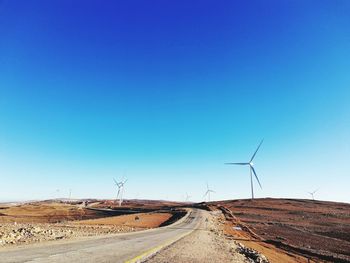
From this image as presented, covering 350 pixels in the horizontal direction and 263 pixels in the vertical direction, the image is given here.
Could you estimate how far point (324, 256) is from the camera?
30.0 meters

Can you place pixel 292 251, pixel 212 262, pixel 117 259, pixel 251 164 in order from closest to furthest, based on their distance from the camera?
1. pixel 117 259
2. pixel 212 262
3. pixel 292 251
4. pixel 251 164

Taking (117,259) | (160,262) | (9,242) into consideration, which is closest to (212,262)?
(160,262)

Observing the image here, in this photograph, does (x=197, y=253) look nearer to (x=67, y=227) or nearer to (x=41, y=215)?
(x=67, y=227)

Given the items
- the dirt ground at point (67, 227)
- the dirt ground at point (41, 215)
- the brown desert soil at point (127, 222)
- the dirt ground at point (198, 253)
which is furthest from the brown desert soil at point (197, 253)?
the dirt ground at point (41, 215)

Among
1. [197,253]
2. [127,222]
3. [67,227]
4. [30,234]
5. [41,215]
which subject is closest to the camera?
[197,253]

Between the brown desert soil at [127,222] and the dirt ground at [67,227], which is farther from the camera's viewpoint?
the brown desert soil at [127,222]

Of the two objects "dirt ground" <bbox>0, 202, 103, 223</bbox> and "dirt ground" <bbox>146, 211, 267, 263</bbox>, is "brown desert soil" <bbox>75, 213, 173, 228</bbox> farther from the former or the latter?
"dirt ground" <bbox>146, 211, 267, 263</bbox>

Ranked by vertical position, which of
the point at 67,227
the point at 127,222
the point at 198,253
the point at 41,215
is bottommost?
the point at 198,253

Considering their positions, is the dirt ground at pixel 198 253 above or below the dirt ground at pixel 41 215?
below

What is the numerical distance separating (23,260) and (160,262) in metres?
6.00

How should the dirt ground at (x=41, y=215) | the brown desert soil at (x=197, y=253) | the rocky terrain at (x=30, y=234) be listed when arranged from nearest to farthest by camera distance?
the brown desert soil at (x=197, y=253)
the rocky terrain at (x=30, y=234)
the dirt ground at (x=41, y=215)

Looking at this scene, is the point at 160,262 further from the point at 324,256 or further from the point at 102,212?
the point at 102,212

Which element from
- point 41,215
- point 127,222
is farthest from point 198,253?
point 41,215

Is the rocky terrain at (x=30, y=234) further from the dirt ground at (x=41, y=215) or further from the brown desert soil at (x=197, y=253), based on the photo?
the dirt ground at (x=41, y=215)
